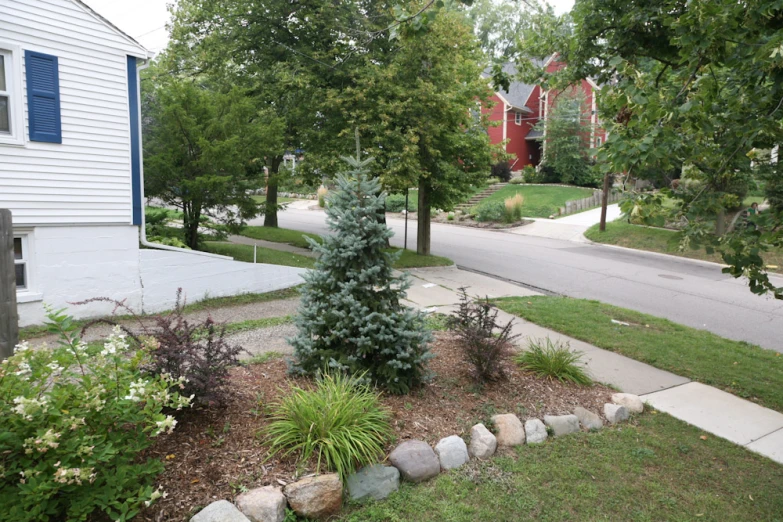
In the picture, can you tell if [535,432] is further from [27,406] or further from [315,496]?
[27,406]

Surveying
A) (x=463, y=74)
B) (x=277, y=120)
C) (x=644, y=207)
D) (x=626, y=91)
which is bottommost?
(x=644, y=207)

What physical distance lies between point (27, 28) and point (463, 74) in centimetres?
1010

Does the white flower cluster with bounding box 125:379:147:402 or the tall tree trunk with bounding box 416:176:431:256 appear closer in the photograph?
the white flower cluster with bounding box 125:379:147:402

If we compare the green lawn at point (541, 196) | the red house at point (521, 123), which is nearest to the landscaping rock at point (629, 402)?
the green lawn at point (541, 196)

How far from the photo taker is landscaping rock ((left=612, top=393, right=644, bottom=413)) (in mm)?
5375

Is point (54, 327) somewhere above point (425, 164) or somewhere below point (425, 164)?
below

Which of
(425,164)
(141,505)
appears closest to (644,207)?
(141,505)

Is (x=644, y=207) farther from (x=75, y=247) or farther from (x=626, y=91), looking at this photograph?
(x=75, y=247)

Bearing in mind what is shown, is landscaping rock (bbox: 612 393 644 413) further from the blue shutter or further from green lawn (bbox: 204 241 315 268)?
green lawn (bbox: 204 241 315 268)

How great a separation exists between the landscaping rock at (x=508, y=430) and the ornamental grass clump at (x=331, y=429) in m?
0.99

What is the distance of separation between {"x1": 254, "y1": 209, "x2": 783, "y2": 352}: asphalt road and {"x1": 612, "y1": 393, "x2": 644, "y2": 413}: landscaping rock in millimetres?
4629

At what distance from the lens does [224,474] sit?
3.53 metres

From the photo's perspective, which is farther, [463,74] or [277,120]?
[463,74]

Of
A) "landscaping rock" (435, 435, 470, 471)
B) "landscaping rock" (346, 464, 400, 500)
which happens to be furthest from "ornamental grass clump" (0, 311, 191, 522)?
"landscaping rock" (435, 435, 470, 471)
